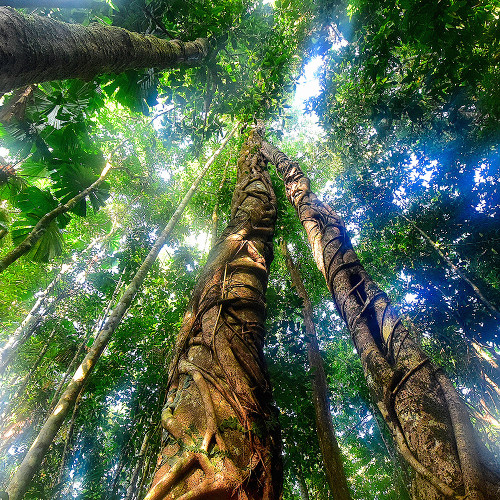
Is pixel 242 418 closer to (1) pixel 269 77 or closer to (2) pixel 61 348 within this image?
(1) pixel 269 77


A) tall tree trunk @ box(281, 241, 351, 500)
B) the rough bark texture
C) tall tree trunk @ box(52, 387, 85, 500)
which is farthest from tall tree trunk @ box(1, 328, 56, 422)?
the rough bark texture

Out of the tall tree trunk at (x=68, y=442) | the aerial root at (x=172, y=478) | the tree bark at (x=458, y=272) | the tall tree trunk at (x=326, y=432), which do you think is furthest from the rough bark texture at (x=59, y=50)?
the tree bark at (x=458, y=272)

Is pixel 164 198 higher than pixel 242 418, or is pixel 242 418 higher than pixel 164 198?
pixel 164 198

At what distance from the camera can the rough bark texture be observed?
3.97ft

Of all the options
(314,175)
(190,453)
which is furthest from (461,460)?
(314,175)

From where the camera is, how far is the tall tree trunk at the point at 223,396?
3.61ft

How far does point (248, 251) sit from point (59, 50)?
6.00ft

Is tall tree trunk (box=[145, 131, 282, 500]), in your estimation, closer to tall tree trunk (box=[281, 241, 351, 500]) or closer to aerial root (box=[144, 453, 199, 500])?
aerial root (box=[144, 453, 199, 500])

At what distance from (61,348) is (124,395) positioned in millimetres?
2493

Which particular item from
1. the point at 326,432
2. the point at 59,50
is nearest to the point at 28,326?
the point at 326,432

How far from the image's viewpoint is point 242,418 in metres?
1.41

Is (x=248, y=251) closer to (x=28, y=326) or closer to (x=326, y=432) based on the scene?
(x=326, y=432)

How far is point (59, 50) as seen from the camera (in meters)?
1.47

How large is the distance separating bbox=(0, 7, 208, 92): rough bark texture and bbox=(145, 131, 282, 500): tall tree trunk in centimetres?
158
